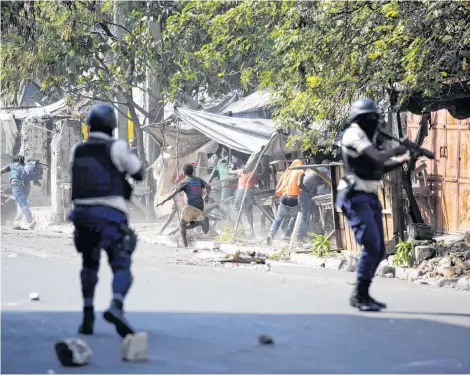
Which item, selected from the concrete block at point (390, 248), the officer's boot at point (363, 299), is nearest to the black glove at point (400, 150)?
the officer's boot at point (363, 299)

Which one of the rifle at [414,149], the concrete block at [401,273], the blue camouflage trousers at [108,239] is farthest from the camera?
the concrete block at [401,273]

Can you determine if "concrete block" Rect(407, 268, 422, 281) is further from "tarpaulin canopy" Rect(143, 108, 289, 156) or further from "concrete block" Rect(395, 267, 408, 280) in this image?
"tarpaulin canopy" Rect(143, 108, 289, 156)

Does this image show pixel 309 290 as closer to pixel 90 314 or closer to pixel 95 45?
pixel 90 314

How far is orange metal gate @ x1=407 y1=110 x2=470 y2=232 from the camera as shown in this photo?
18234 millimetres

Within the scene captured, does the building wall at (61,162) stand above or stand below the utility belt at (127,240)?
above

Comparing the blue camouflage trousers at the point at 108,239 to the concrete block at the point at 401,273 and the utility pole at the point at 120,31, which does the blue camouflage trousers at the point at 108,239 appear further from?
the utility pole at the point at 120,31

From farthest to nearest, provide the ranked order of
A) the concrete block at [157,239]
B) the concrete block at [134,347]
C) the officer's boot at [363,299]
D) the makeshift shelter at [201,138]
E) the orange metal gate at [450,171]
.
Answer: the makeshift shelter at [201,138] < the concrete block at [157,239] < the orange metal gate at [450,171] < the officer's boot at [363,299] < the concrete block at [134,347]

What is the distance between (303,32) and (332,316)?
20.3 ft

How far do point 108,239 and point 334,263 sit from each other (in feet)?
27.3

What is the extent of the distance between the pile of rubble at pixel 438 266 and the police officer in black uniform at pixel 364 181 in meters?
3.85

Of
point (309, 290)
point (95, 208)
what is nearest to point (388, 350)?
point (95, 208)

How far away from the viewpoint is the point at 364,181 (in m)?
9.23

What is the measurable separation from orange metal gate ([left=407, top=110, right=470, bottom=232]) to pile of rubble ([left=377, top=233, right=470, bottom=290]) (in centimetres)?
333

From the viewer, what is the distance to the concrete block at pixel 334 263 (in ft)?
49.9
